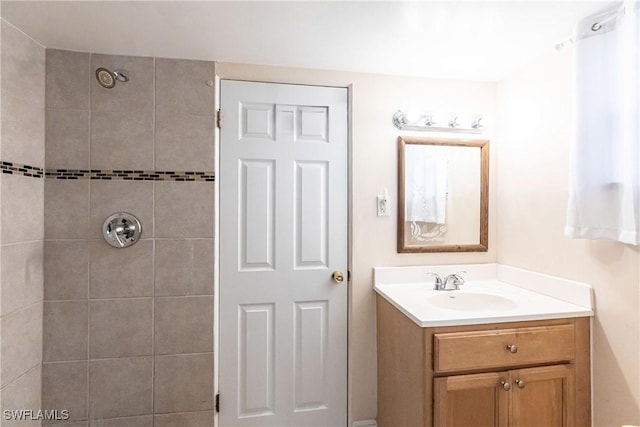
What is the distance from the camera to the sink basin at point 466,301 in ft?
5.97

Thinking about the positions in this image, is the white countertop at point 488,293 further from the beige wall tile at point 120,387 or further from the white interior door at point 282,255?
the beige wall tile at point 120,387

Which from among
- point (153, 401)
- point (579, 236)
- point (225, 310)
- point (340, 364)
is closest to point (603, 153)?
point (579, 236)

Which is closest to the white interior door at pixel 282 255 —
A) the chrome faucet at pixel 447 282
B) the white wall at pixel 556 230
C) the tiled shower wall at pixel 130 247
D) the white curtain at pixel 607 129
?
the tiled shower wall at pixel 130 247

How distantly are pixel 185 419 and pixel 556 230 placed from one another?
7.05 ft

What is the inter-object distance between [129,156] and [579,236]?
2.14m

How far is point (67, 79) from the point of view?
170 cm

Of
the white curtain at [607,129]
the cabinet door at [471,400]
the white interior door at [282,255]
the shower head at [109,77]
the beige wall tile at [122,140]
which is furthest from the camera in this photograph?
the white interior door at [282,255]

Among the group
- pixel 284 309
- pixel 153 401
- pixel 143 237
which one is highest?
pixel 143 237

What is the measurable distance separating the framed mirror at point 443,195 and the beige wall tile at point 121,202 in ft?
4.56

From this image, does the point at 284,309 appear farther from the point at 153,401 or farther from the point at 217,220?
the point at 153,401

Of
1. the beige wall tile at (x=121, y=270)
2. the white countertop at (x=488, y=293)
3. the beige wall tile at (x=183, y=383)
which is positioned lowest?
the beige wall tile at (x=183, y=383)

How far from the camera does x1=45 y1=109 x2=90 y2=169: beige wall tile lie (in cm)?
168

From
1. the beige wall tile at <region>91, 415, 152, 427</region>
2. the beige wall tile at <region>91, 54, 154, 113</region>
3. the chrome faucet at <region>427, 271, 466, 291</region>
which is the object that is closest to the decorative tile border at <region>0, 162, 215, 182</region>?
the beige wall tile at <region>91, 54, 154, 113</region>

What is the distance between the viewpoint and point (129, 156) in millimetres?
1744
